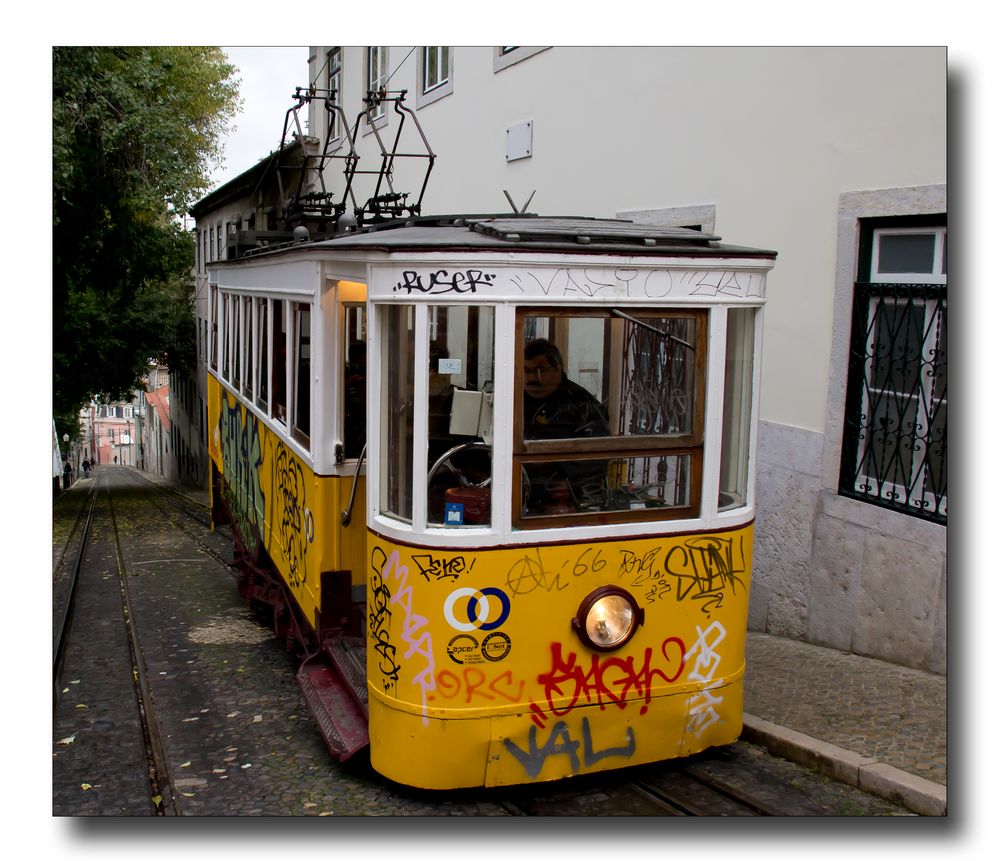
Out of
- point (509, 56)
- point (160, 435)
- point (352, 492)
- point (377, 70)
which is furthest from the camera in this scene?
point (160, 435)

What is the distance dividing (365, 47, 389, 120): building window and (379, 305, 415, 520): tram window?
340 centimetres

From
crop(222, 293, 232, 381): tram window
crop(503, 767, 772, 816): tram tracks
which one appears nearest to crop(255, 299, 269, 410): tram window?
crop(222, 293, 232, 381): tram window

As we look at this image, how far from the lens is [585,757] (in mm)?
4855

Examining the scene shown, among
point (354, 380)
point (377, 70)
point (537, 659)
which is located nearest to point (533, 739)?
point (537, 659)

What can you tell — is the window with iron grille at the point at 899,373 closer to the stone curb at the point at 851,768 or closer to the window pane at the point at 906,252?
the window pane at the point at 906,252

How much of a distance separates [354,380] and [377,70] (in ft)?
21.5

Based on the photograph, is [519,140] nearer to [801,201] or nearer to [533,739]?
[801,201]

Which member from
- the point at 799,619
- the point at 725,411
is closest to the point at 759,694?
the point at 799,619

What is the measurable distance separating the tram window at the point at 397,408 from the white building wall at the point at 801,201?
7.00 ft

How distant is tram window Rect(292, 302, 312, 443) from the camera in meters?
6.19

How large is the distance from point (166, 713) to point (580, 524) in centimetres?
311

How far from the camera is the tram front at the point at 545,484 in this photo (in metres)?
4.50

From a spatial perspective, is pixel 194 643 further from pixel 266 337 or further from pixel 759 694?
pixel 759 694

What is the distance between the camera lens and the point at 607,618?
4.78 meters
